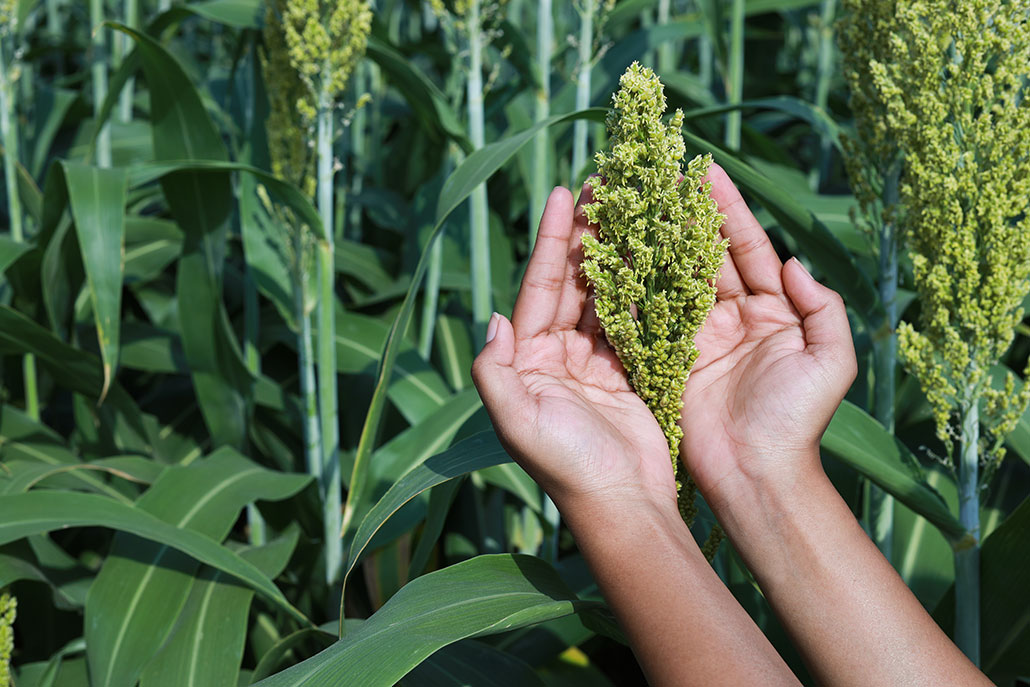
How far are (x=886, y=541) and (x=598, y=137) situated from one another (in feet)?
5.18

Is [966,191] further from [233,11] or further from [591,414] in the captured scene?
[233,11]

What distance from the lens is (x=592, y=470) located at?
3.74 ft

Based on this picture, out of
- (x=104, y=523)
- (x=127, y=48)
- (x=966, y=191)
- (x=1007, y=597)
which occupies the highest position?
(x=127, y=48)

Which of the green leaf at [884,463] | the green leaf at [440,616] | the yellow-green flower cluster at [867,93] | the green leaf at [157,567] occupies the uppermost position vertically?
the yellow-green flower cluster at [867,93]

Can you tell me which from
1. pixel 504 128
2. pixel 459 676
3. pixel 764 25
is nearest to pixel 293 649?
pixel 459 676

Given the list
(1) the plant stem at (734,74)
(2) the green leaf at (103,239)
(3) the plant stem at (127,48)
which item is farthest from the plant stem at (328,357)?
(1) the plant stem at (734,74)

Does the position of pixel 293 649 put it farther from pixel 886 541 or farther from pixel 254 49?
pixel 254 49

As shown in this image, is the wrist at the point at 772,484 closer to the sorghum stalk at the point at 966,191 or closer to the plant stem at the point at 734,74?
the sorghum stalk at the point at 966,191

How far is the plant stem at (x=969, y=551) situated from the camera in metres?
1.45

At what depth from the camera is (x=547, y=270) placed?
1260 millimetres

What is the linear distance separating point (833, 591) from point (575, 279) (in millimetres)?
543

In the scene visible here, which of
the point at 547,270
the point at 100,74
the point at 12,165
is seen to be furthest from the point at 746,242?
the point at 100,74

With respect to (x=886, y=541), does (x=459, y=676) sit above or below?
below

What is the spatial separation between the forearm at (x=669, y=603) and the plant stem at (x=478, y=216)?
3.41 ft
